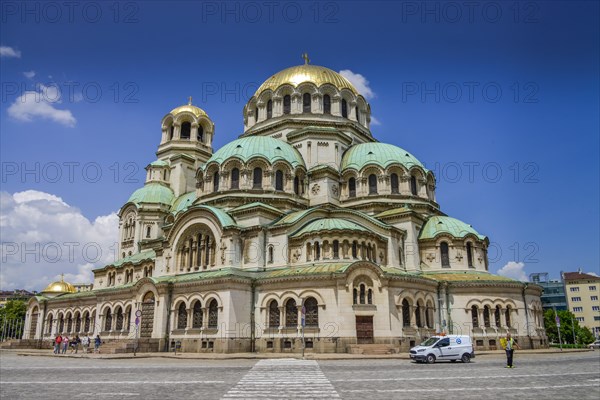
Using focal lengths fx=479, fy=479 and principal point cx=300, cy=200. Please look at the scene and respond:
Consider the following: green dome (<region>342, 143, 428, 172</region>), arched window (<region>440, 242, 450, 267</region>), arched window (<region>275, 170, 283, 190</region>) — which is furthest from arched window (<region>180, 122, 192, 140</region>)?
arched window (<region>440, 242, 450, 267</region>)

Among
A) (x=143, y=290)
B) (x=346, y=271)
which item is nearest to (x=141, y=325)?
(x=143, y=290)

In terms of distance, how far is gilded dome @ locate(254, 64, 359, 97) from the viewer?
53469 mm

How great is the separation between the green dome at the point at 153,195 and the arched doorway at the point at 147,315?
18093 mm

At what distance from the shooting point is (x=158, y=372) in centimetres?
2081

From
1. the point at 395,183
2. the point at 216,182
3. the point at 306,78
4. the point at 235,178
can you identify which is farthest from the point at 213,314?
the point at 306,78

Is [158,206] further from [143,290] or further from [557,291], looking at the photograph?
[557,291]

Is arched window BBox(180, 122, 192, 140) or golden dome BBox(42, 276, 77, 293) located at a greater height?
arched window BBox(180, 122, 192, 140)

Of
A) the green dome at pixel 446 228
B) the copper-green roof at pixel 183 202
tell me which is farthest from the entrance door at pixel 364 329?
the copper-green roof at pixel 183 202

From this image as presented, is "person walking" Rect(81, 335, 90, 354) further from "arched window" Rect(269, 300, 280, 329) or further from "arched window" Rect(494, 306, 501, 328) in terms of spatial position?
"arched window" Rect(494, 306, 501, 328)

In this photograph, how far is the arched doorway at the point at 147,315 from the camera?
132 ft

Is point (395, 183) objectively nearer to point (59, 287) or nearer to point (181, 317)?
point (181, 317)

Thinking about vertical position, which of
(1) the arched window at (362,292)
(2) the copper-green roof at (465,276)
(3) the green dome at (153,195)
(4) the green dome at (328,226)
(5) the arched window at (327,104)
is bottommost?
(1) the arched window at (362,292)

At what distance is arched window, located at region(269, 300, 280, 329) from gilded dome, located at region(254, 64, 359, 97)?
2607 centimetres

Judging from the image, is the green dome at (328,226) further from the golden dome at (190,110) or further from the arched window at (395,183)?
the golden dome at (190,110)
